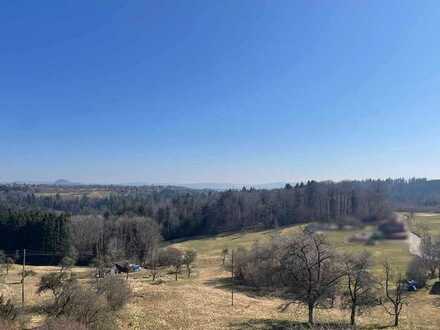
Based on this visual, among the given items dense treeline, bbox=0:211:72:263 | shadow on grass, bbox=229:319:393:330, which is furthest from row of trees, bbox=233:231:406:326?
dense treeline, bbox=0:211:72:263

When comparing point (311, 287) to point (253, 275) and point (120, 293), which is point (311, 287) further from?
point (253, 275)

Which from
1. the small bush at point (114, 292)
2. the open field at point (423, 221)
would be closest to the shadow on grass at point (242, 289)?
the small bush at point (114, 292)

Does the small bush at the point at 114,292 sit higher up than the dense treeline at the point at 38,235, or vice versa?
the small bush at the point at 114,292

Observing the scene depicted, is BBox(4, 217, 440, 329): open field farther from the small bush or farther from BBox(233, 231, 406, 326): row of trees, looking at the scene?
BBox(233, 231, 406, 326): row of trees

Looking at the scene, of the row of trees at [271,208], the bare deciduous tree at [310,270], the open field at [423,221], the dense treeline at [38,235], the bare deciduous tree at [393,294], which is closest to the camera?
the open field at [423,221]

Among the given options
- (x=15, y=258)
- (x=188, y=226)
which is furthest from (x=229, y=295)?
(x=188, y=226)

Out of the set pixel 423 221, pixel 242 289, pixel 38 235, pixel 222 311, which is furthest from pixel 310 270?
pixel 38 235

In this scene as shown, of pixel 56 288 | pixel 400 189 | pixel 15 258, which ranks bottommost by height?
pixel 15 258

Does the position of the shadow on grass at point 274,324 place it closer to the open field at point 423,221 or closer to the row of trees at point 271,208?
the row of trees at point 271,208
